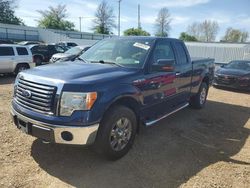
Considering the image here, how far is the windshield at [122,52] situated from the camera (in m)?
4.61

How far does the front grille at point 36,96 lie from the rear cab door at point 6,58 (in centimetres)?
900

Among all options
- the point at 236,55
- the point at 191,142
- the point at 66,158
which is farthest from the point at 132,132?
the point at 236,55

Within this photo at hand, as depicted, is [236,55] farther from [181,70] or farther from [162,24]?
[162,24]

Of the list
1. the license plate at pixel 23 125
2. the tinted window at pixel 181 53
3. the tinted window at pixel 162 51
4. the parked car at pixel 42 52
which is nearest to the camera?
the license plate at pixel 23 125

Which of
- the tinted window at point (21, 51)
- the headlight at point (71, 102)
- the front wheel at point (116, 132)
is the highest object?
the tinted window at point (21, 51)

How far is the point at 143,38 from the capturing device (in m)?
5.14

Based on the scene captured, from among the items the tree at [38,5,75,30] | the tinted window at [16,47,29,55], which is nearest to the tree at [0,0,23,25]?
the tree at [38,5,75,30]

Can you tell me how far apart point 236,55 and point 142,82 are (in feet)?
88.9

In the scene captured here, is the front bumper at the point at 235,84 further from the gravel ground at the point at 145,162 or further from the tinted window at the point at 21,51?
the tinted window at the point at 21,51

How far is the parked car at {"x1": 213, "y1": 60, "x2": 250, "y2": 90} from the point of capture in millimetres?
11461

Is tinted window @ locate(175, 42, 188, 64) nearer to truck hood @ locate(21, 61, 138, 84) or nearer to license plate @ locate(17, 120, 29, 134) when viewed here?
truck hood @ locate(21, 61, 138, 84)

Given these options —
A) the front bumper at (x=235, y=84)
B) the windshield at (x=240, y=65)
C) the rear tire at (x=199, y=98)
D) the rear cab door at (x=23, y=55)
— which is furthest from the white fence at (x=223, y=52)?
the rear cab door at (x=23, y=55)

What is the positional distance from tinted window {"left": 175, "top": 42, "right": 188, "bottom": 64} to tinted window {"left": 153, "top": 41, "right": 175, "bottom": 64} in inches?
14.2

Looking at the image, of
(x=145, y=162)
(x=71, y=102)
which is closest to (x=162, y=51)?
(x=145, y=162)
